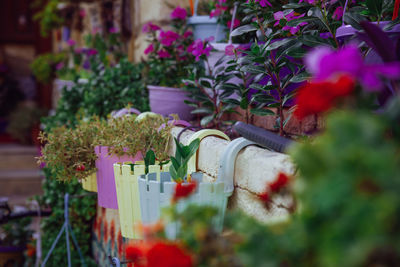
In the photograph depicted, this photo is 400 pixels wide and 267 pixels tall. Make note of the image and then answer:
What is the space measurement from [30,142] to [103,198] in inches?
170

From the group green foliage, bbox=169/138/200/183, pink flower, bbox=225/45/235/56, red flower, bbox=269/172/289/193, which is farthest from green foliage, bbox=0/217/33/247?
red flower, bbox=269/172/289/193

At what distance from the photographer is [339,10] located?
4.91 ft

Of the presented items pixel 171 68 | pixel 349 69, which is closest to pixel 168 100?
pixel 171 68

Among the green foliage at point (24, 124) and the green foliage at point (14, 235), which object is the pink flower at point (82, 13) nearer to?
the green foliage at point (24, 124)

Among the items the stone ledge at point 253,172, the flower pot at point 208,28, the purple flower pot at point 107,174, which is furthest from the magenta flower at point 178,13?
the stone ledge at point 253,172

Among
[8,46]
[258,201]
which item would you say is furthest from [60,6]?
[258,201]

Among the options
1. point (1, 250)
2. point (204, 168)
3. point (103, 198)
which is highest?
point (204, 168)

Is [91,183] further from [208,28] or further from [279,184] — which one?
[279,184]

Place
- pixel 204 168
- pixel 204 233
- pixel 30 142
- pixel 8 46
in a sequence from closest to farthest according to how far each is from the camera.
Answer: pixel 204 233, pixel 204 168, pixel 30 142, pixel 8 46

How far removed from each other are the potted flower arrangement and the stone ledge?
81 cm

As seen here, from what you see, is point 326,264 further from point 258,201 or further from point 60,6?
point 60,6

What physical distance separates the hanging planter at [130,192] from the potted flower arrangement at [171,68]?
802mm

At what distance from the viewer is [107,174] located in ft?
5.28

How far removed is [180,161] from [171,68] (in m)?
1.19
